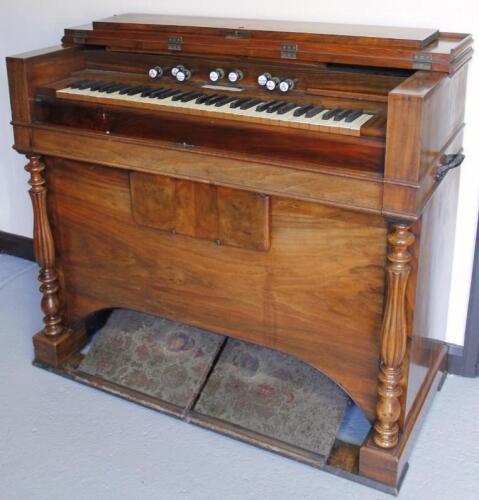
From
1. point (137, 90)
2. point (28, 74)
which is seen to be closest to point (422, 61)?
point (137, 90)

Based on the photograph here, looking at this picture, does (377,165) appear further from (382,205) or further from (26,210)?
(26,210)

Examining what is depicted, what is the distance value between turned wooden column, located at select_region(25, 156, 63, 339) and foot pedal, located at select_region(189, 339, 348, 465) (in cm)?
58

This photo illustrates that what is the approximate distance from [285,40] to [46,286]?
3.57 ft

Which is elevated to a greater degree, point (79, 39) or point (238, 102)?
point (79, 39)

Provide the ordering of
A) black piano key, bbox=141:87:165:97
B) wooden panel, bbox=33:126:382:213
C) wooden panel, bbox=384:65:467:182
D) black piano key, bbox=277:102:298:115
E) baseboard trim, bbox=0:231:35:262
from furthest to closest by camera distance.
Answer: baseboard trim, bbox=0:231:35:262 → black piano key, bbox=141:87:165:97 → black piano key, bbox=277:102:298:115 → wooden panel, bbox=33:126:382:213 → wooden panel, bbox=384:65:467:182

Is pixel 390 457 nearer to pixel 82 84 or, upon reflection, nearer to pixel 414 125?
pixel 414 125

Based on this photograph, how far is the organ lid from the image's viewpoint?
5.87 ft

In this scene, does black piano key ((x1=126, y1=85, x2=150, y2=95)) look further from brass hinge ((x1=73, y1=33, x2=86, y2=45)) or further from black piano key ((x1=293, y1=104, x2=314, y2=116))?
black piano key ((x1=293, y1=104, x2=314, y2=116))

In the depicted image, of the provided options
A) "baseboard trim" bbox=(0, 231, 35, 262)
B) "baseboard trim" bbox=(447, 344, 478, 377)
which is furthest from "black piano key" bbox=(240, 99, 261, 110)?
"baseboard trim" bbox=(0, 231, 35, 262)

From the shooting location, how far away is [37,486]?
1.99 m

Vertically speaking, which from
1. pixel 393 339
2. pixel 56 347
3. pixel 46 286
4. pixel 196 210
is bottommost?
pixel 56 347

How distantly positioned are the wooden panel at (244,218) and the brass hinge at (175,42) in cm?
43

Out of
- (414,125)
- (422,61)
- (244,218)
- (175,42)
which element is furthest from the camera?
(175,42)

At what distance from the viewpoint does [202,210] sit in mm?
2027
